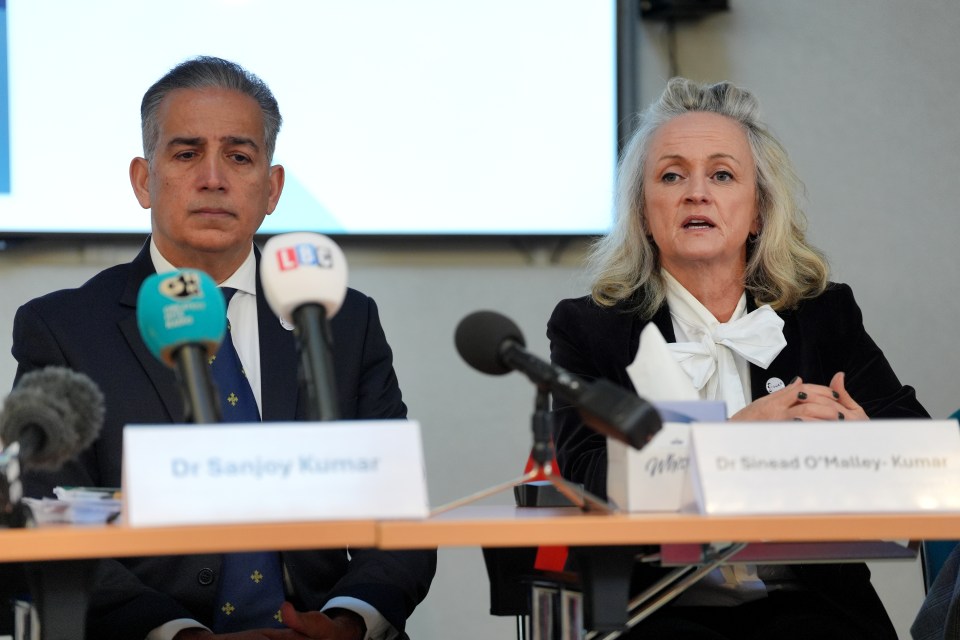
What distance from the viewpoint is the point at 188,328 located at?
1.61 m

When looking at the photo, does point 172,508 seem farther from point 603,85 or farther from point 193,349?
point 603,85

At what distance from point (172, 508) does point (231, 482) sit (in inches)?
2.8

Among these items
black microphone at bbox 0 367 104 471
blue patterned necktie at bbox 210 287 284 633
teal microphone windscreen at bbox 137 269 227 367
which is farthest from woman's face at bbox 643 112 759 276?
black microphone at bbox 0 367 104 471

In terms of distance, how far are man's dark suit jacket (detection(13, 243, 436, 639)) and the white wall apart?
108 cm

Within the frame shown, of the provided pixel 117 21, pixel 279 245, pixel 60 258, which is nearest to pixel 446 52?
pixel 117 21

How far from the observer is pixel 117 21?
3.59 metres

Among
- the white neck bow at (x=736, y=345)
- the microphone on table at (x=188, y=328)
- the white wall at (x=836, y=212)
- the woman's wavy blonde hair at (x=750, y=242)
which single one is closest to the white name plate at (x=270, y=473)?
the microphone on table at (x=188, y=328)

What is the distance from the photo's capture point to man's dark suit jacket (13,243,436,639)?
7.37ft

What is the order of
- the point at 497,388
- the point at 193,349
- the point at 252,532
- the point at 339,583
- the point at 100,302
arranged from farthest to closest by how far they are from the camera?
1. the point at 497,388
2. the point at 100,302
3. the point at 339,583
4. the point at 193,349
5. the point at 252,532

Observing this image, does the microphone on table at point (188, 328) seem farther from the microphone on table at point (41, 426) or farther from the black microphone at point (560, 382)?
the black microphone at point (560, 382)

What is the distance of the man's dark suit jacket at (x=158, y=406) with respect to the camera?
2246 mm

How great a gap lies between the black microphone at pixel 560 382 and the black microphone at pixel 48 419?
49 cm

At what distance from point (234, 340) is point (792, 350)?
1.15 meters

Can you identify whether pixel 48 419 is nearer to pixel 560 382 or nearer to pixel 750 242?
pixel 560 382
